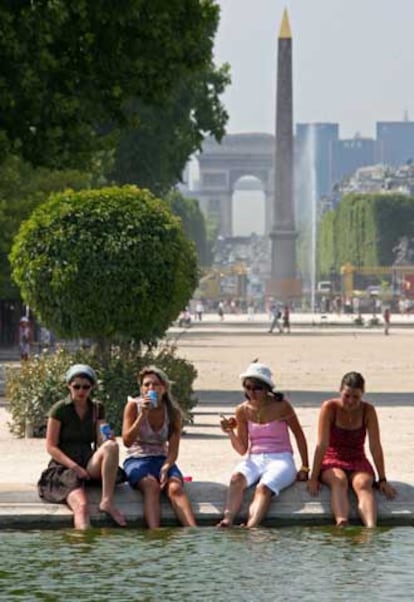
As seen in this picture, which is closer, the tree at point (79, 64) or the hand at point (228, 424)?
the hand at point (228, 424)

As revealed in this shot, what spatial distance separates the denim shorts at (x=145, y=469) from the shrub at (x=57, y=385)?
7820 millimetres

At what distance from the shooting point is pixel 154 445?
50.8 feet

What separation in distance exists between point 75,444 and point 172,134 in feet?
151

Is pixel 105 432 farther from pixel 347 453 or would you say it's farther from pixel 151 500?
pixel 347 453

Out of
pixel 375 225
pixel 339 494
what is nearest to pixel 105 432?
pixel 339 494

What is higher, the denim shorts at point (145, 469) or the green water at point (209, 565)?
the denim shorts at point (145, 469)

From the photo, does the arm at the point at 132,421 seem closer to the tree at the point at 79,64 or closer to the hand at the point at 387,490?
the hand at the point at 387,490

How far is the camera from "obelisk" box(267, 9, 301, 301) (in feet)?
457

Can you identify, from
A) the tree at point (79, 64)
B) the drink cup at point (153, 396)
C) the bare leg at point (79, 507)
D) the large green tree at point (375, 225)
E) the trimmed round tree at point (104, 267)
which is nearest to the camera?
the bare leg at point (79, 507)

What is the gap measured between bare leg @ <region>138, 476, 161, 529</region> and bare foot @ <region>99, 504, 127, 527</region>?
6.2 inches

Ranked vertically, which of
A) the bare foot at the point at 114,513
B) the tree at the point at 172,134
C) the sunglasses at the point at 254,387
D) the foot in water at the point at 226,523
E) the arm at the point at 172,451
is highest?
the tree at the point at 172,134

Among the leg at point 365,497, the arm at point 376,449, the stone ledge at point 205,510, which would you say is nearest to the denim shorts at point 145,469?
the stone ledge at point 205,510

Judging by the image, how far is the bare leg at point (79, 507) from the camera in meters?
14.9

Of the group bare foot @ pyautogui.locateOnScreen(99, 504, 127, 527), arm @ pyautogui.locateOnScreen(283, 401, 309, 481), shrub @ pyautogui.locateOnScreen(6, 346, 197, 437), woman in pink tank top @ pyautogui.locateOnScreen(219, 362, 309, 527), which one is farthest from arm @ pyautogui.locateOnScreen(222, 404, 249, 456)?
shrub @ pyautogui.locateOnScreen(6, 346, 197, 437)
